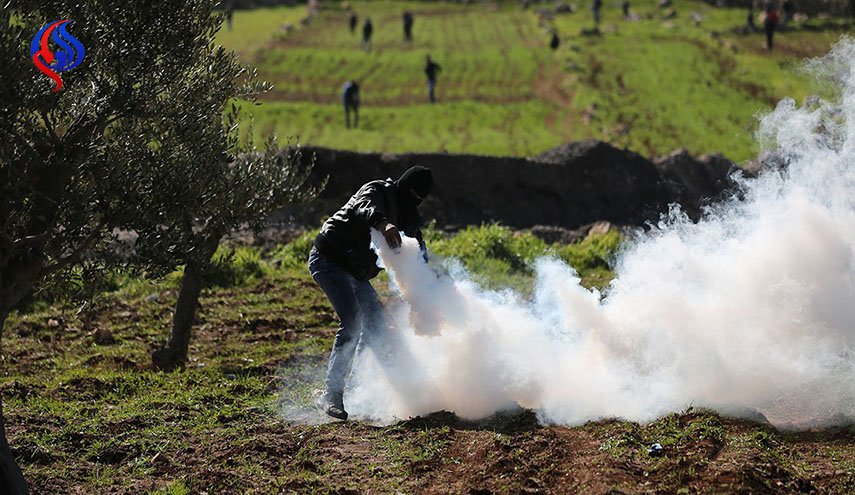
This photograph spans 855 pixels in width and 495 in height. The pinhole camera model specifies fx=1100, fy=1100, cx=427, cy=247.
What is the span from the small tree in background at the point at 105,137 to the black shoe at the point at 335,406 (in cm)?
214

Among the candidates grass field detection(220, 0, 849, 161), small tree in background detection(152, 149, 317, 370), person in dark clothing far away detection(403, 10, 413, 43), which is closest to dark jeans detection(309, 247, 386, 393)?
small tree in background detection(152, 149, 317, 370)

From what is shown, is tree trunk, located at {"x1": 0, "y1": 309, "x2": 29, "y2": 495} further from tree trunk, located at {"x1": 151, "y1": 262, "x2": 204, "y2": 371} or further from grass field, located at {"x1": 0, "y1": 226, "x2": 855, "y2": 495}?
tree trunk, located at {"x1": 151, "y1": 262, "x2": 204, "y2": 371}

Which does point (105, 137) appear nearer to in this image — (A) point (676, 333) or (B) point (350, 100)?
(A) point (676, 333)

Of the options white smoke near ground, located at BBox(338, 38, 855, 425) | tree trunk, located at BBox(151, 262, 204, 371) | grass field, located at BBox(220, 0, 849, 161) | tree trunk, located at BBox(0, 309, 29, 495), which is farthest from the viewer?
grass field, located at BBox(220, 0, 849, 161)

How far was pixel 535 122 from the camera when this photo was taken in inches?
1692

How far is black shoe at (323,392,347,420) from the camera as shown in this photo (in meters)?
10.9

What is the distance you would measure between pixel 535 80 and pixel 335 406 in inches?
1749

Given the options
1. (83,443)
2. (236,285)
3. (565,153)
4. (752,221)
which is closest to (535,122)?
(565,153)

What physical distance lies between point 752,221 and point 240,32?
66.8 metres

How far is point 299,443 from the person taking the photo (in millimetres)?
10203

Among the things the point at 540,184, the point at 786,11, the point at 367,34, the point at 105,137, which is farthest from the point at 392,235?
the point at 786,11

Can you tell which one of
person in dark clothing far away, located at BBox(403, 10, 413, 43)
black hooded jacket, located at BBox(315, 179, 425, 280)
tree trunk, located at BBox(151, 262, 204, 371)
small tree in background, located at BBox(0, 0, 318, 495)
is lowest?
person in dark clothing far away, located at BBox(403, 10, 413, 43)

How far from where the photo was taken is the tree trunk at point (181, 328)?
47.0ft

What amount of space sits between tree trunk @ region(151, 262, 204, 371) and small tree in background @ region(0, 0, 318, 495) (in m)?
2.37
